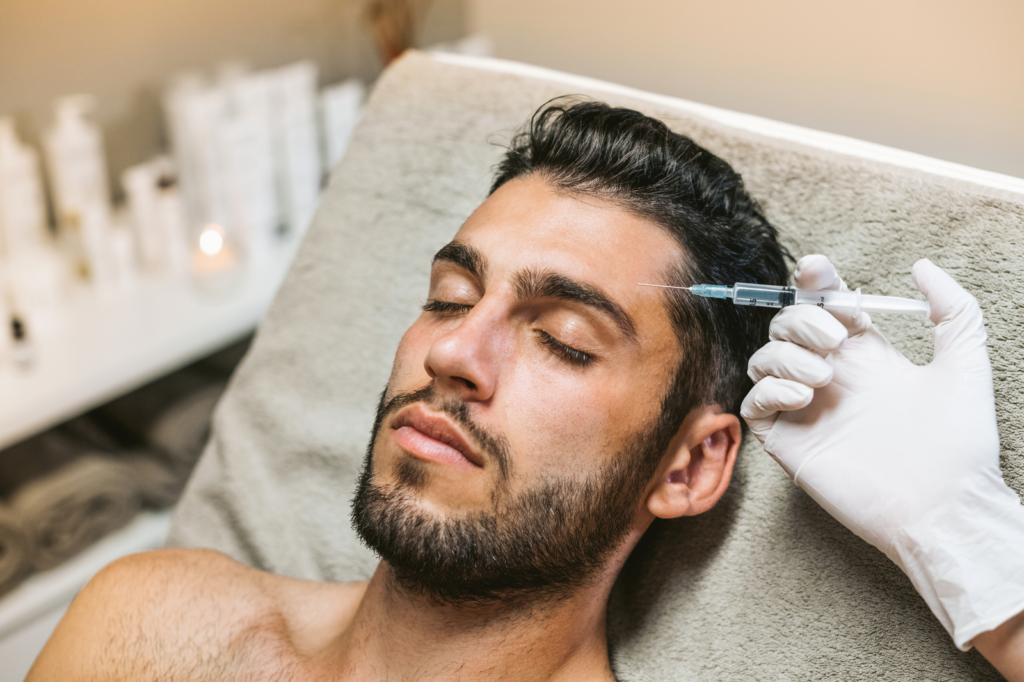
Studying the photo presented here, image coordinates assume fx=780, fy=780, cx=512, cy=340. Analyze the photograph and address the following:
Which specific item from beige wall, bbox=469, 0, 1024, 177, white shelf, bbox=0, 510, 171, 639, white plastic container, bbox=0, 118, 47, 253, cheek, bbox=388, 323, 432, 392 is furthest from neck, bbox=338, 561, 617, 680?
white plastic container, bbox=0, 118, 47, 253

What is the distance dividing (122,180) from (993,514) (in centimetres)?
206

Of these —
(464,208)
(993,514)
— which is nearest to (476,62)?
(464,208)

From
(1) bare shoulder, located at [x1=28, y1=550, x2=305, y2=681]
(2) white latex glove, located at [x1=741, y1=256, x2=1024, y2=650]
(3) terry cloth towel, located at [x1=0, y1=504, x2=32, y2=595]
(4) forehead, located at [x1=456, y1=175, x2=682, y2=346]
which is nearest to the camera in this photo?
(2) white latex glove, located at [x1=741, y1=256, x2=1024, y2=650]

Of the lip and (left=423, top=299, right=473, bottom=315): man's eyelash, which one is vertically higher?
(left=423, top=299, right=473, bottom=315): man's eyelash

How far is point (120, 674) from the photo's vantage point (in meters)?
1.05

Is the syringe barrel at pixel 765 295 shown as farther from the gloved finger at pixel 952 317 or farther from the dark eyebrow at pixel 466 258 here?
the dark eyebrow at pixel 466 258

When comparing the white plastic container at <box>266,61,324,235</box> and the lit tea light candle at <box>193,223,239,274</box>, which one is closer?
the lit tea light candle at <box>193,223,239,274</box>

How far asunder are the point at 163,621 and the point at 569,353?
0.70 metres

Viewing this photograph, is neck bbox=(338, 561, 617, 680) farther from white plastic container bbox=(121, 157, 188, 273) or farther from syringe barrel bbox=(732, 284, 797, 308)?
white plastic container bbox=(121, 157, 188, 273)

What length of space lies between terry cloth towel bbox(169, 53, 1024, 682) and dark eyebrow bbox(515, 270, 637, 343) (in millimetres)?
310

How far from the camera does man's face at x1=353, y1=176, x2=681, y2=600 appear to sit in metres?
0.89

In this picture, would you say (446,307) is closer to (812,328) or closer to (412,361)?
(412,361)

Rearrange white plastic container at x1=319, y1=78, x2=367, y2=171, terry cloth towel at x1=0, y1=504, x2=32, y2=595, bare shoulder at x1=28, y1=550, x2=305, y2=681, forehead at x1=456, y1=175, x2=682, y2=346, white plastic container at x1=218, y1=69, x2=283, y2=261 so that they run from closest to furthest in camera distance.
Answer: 1. forehead at x1=456, y1=175, x2=682, y2=346
2. bare shoulder at x1=28, y1=550, x2=305, y2=681
3. terry cloth towel at x1=0, y1=504, x2=32, y2=595
4. white plastic container at x1=218, y1=69, x2=283, y2=261
5. white plastic container at x1=319, y1=78, x2=367, y2=171

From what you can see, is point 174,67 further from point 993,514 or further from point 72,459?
point 993,514
